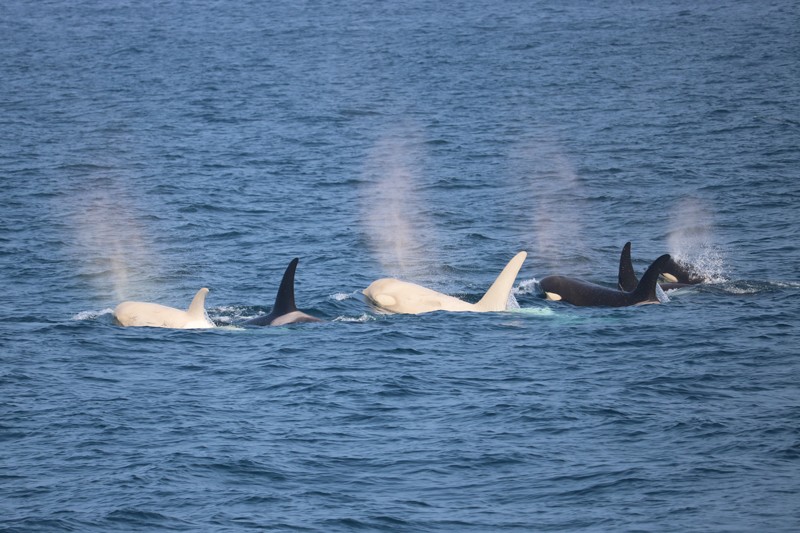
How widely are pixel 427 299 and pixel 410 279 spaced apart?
5.50 meters

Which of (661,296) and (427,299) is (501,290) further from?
(661,296)

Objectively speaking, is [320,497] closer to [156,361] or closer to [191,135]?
[156,361]

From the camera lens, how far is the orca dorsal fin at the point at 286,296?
98.7 ft

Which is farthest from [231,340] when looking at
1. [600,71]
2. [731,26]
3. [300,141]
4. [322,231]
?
[731,26]

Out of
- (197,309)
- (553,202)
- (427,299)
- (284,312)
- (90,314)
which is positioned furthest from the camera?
(553,202)

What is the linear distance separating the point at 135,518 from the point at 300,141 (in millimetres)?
46296

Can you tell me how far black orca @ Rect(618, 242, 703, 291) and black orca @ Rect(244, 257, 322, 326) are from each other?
833cm

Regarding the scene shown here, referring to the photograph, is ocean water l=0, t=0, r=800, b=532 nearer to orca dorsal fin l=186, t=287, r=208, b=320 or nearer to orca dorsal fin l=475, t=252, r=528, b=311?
orca dorsal fin l=475, t=252, r=528, b=311

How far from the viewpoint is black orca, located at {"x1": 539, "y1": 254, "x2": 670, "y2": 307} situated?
31.6 metres

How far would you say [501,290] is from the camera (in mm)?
31281

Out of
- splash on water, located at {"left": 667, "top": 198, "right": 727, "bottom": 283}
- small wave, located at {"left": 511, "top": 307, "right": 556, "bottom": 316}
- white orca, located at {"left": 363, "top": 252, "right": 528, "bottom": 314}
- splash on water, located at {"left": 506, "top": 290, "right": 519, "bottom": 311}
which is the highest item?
white orca, located at {"left": 363, "top": 252, "right": 528, "bottom": 314}

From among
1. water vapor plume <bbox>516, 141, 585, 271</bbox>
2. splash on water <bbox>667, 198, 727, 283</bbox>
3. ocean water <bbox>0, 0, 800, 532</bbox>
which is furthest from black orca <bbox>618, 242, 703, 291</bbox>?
water vapor plume <bbox>516, 141, 585, 271</bbox>

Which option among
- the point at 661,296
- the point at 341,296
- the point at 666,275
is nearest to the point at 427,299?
the point at 341,296

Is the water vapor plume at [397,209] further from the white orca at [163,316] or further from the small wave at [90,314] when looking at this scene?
the small wave at [90,314]
